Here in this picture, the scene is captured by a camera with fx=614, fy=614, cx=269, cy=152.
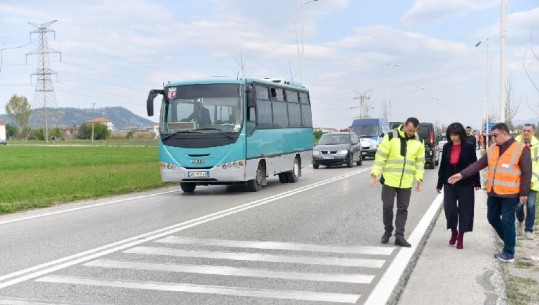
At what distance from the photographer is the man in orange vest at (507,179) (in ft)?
25.4

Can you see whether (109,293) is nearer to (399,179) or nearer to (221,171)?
(399,179)

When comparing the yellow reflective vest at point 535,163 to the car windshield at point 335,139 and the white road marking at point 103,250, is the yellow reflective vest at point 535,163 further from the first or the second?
the car windshield at point 335,139

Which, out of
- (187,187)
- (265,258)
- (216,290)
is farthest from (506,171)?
(187,187)

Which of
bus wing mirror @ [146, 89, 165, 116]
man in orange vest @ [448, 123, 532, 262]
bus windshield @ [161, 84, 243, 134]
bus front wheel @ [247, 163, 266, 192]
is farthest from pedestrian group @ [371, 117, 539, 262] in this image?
bus front wheel @ [247, 163, 266, 192]

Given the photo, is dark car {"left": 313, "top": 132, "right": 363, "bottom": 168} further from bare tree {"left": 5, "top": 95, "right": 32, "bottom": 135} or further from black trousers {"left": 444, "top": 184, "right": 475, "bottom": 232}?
bare tree {"left": 5, "top": 95, "right": 32, "bottom": 135}

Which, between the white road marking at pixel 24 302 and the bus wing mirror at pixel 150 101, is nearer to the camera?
the white road marking at pixel 24 302

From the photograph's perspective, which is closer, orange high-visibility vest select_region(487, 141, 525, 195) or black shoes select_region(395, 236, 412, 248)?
orange high-visibility vest select_region(487, 141, 525, 195)

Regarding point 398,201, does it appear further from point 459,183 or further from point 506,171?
point 506,171

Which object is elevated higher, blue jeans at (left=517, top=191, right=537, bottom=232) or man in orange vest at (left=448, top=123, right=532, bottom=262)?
man in orange vest at (left=448, top=123, right=532, bottom=262)

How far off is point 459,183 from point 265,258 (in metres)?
2.91

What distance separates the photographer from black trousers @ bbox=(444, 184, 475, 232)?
27.6 ft

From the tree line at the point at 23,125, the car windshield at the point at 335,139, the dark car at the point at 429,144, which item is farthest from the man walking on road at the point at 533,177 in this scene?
the tree line at the point at 23,125

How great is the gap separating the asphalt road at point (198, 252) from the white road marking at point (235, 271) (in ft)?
0.04

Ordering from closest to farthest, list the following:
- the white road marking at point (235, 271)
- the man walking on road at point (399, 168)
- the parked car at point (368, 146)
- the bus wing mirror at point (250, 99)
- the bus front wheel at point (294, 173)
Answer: the white road marking at point (235, 271)
the man walking on road at point (399, 168)
the bus wing mirror at point (250, 99)
the bus front wheel at point (294, 173)
the parked car at point (368, 146)
